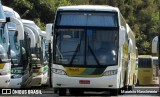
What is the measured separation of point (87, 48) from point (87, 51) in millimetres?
102

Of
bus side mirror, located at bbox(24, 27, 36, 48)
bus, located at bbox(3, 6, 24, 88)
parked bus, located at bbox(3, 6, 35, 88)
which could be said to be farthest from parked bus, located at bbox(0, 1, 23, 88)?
bus side mirror, located at bbox(24, 27, 36, 48)

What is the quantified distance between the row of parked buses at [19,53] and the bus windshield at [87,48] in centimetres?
63

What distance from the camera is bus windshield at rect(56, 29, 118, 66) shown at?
21328mm

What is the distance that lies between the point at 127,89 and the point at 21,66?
5.27 meters

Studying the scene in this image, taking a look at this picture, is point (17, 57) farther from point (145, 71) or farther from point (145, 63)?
A: point (145, 63)

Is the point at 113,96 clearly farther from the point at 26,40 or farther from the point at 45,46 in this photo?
the point at 45,46

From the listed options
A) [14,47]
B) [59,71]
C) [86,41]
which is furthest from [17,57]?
[86,41]

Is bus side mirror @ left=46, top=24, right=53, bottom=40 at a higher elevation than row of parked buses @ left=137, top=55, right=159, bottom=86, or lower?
higher

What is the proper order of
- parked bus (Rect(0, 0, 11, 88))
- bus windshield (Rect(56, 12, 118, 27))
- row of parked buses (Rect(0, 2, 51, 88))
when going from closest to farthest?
parked bus (Rect(0, 0, 11, 88)) → row of parked buses (Rect(0, 2, 51, 88)) → bus windshield (Rect(56, 12, 118, 27))

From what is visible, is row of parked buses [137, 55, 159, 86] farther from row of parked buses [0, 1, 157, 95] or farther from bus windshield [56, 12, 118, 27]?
bus windshield [56, 12, 118, 27]

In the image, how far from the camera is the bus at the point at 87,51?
21219 mm

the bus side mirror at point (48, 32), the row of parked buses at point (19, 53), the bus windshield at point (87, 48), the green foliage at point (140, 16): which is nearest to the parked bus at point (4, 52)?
the row of parked buses at point (19, 53)

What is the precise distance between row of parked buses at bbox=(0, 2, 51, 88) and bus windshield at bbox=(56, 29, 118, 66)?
626 millimetres

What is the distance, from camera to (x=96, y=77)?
Answer: 2117 centimetres
